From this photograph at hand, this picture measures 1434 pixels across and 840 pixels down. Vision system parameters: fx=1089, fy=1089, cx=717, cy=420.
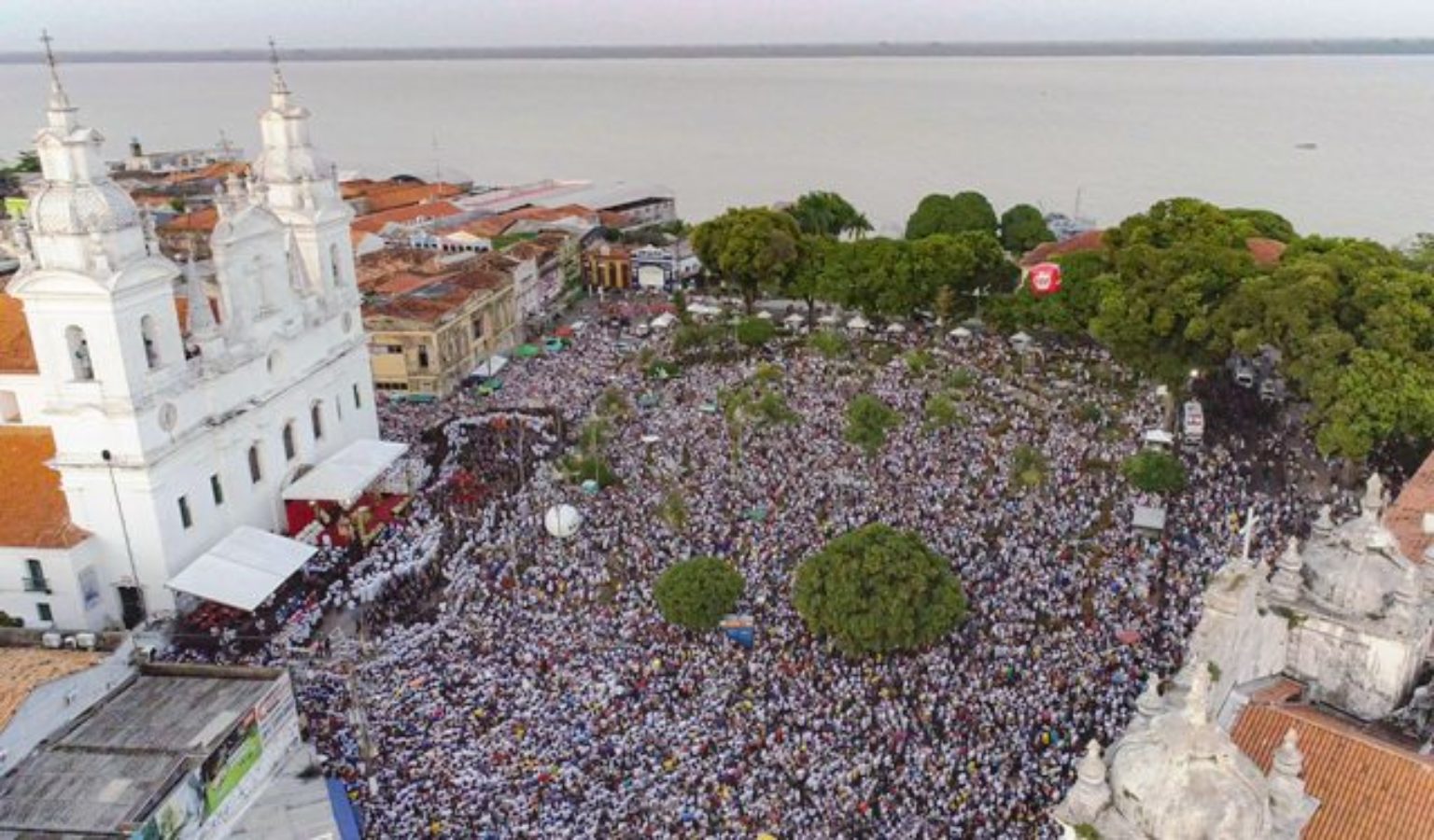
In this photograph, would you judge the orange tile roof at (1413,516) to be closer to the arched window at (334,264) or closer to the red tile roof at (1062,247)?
the red tile roof at (1062,247)

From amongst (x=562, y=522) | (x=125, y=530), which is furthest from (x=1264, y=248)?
(x=125, y=530)

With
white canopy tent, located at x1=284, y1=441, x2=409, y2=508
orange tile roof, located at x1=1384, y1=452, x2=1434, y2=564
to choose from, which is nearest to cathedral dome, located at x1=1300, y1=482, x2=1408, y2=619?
orange tile roof, located at x1=1384, y1=452, x2=1434, y2=564

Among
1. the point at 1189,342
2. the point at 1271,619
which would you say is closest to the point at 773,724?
the point at 1271,619

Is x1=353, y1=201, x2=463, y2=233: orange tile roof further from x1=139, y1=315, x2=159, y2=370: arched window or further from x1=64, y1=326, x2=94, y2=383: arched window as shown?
x1=64, y1=326, x2=94, y2=383: arched window

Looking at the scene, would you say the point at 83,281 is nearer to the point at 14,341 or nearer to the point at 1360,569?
the point at 14,341

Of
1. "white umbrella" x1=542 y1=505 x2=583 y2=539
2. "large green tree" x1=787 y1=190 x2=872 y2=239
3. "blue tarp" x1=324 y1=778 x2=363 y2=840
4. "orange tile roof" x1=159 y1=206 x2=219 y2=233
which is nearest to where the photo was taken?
"blue tarp" x1=324 y1=778 x2=363 y2=840

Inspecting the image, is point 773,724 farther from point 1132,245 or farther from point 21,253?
point 1132,245
